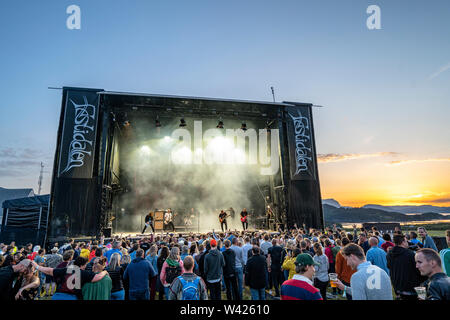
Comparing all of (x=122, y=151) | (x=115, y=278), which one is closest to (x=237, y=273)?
(x=115, y=278)

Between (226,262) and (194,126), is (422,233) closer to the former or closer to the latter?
(226,262)

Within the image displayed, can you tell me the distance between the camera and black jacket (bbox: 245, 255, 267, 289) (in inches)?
173

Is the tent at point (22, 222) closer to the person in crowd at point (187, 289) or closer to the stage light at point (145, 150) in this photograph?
the stage light at point (145, 150)

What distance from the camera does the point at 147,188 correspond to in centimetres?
1838

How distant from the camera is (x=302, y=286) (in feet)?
6.91

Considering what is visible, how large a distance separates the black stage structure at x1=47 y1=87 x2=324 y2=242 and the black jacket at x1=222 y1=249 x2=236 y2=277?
898 centimetres

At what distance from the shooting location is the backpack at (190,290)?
8.86ft

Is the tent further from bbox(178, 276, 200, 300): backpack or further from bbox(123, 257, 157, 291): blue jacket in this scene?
bbox(178, 276, 200, 300): backpack

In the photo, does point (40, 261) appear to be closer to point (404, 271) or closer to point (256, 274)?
point (256, 274)

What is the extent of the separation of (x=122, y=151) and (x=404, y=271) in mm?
17781

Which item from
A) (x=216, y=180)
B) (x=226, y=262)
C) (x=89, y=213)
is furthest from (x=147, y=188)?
(x=226, y=262)

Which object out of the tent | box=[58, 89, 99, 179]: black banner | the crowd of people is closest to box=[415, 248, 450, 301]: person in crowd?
the crowd of people

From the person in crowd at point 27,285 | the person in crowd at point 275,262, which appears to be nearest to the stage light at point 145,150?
the person in crowd at point 275,262
